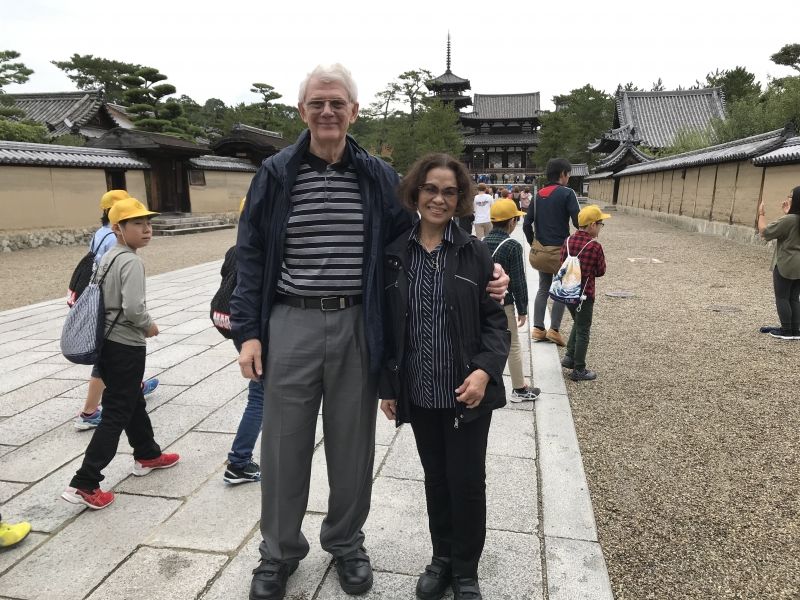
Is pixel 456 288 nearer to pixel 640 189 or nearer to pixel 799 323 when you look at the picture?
pixel 799 323

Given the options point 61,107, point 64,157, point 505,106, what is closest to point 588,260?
point 64,157

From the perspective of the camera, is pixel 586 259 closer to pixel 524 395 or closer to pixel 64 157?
pixel 524 395

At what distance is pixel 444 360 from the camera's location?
187 centimetres

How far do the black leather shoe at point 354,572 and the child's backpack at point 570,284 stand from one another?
274 centimetres

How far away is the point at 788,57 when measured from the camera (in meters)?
31.0

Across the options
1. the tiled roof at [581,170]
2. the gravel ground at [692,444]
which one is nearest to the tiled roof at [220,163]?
the gravel ground at [692,444]

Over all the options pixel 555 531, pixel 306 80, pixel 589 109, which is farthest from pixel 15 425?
pixel 589 109

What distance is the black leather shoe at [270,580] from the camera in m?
2.00

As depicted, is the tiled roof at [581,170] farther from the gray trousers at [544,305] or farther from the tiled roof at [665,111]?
the gray trousers at [544,305]

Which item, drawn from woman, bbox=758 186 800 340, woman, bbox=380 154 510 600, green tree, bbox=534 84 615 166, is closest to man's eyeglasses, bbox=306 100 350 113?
woman, bbox=380 154 510 600

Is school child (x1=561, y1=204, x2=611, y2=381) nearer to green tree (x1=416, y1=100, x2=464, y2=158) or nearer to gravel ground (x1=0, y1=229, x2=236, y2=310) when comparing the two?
gravel ground (x1=0, y1=229, x2=236, y2=310)

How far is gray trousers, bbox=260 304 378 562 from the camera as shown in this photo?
6.30 ft

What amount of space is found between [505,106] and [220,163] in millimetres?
32257

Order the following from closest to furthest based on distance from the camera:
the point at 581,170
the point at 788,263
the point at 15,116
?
the point at 788,263 → the point at 15,116 → the point at 581,170
